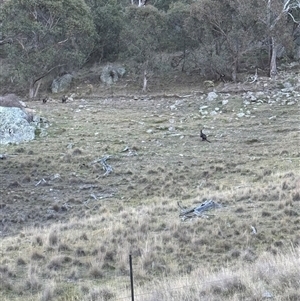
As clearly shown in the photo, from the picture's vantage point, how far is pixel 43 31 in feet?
121

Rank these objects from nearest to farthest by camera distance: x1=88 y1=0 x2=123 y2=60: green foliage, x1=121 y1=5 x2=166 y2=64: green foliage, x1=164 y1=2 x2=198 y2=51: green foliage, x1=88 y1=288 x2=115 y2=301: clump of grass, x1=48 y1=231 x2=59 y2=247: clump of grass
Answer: x1=88 y1=288 x2=115 y2=301: clump of grass < x1=48 y1=231 x2=59 y2=247: clump of grass < x1=121 y1=5 x2=166 y2=64: green foliage < x1=164 y1=2 x2=198 y2=51: green foliage < x1=88 y1=0 x2=123 y2=60: green foliage

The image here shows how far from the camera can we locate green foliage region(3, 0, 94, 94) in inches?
1474

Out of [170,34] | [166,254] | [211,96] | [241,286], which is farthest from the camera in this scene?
[170,34]

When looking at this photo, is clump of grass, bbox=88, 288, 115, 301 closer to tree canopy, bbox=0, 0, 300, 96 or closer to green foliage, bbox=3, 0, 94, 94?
tree canopy, bbox=0, 0, 300, 96

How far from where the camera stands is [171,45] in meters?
46.1

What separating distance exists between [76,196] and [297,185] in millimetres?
7650

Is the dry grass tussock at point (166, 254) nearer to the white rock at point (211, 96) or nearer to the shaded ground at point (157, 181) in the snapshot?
Result: the shaded ground at point (157, 181)

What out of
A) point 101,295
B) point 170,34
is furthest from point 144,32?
point 101,295

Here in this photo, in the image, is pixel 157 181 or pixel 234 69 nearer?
pixel 157 181

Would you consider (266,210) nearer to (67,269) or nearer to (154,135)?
(67,269)

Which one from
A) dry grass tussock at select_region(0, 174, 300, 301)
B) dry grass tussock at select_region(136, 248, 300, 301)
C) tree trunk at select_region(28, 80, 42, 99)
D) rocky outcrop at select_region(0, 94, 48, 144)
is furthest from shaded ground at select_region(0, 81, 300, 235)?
tree trunk at select_region(28, 80, 42, 99)

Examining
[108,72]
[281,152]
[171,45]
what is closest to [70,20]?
[108,72]

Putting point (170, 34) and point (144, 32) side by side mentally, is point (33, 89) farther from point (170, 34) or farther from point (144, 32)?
point (170, 34)

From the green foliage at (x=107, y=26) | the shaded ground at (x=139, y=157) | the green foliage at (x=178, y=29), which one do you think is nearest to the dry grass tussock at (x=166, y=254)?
the shaded ground at (x=139, y=157)
